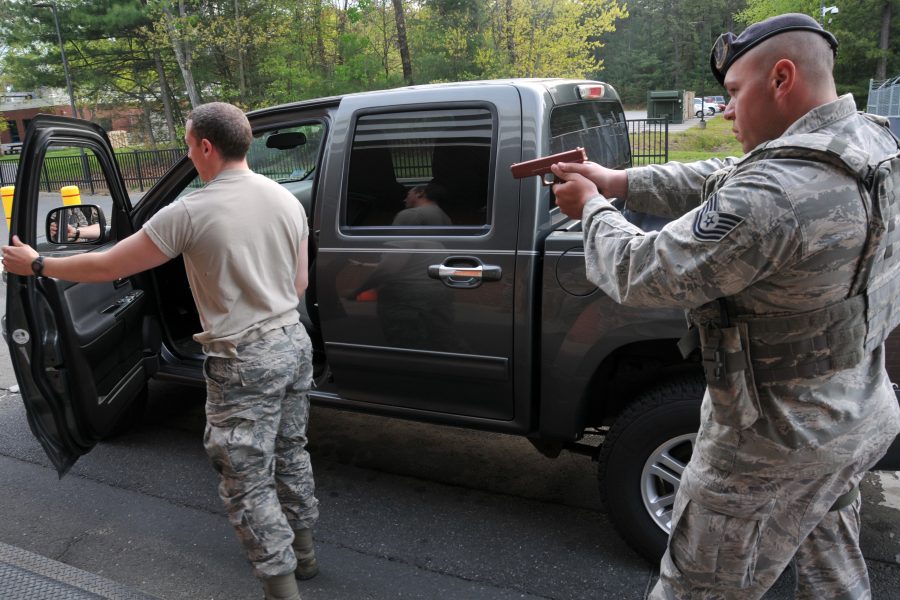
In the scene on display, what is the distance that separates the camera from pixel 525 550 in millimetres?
2959

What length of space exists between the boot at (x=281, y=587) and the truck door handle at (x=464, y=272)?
1.29 meters

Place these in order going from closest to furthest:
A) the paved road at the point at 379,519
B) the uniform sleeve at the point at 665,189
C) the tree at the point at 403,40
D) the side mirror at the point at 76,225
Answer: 1. the uniform sleeve at the point at 665,189
2. the paved road at the point at 379,519
3. the side mirror at the point at 76,225
4. the tree at the point at 403,40

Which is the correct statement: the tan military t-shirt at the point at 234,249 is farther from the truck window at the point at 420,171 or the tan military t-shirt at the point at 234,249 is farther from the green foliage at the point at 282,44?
the green foliage at the point at 282,44

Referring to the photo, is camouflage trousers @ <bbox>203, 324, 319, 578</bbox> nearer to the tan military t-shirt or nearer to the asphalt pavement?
the tan military t-shirt

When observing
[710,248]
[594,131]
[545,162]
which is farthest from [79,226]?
[710,248]

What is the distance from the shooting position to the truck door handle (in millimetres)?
2848

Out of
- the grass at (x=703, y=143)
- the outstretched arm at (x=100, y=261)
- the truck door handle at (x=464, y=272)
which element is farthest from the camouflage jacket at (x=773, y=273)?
the grass at (x=703, y=143)

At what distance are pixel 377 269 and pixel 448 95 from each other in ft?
2.70

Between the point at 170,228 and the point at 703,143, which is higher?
the point at 170,228

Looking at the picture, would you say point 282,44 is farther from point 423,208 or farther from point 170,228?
point 170,228

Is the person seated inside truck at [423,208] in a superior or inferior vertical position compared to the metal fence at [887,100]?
superior

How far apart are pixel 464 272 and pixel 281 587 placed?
1.38 m

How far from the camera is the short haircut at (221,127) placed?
2.42m

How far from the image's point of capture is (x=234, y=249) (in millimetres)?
2414
